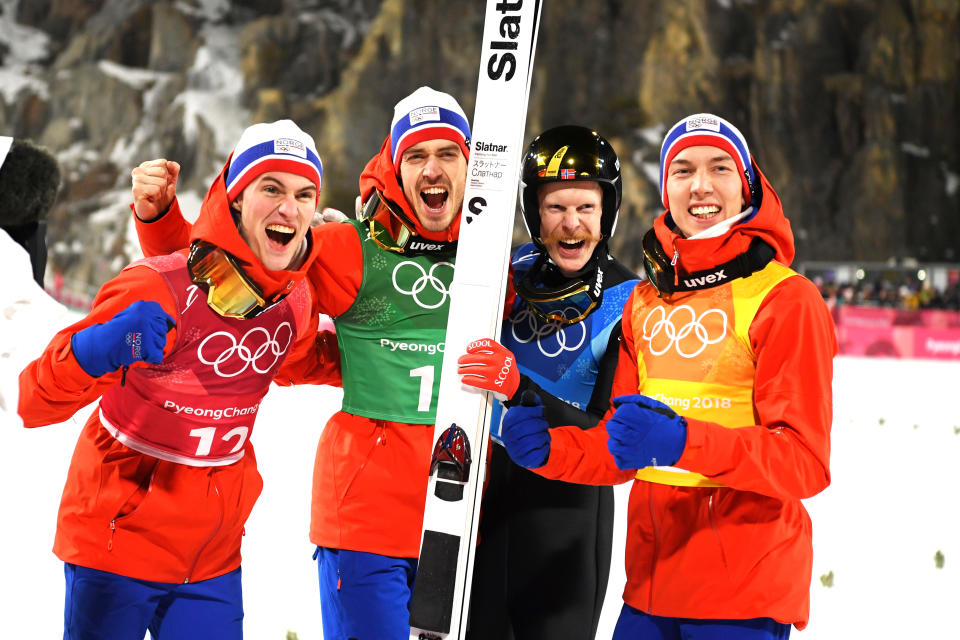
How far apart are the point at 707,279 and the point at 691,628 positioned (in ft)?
2.93

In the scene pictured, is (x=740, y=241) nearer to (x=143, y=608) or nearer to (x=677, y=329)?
(x=677, y=329)

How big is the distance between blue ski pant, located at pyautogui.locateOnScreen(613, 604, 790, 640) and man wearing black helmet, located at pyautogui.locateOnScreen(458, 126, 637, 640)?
13.2 inches

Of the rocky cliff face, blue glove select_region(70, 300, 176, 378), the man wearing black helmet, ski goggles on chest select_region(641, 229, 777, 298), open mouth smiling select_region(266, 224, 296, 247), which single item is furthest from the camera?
the rocky cliff face

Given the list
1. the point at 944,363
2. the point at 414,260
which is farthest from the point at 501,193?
the point at 944,363

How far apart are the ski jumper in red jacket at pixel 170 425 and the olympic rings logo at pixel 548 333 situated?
0.73 metres

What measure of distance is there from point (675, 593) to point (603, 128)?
2537 centimetres

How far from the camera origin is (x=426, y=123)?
119 inches

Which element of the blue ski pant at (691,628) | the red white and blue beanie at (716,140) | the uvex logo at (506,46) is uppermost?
the uvex logo at (506,46)

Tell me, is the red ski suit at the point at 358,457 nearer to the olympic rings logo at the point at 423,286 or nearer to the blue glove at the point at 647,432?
the olympic rings logo at the point at 423,286

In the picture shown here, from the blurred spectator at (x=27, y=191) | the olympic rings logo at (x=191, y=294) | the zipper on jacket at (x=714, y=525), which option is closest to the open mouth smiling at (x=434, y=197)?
the olympic rings logo at (x=191, y=294)

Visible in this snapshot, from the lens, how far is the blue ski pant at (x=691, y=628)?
2223mm

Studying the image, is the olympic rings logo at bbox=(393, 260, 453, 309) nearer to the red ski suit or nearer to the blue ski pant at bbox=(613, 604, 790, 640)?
the red ski suit

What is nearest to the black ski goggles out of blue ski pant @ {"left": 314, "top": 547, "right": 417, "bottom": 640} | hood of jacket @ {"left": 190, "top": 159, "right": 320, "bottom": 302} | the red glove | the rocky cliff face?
the red glove

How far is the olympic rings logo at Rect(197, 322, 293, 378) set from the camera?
251 cm
